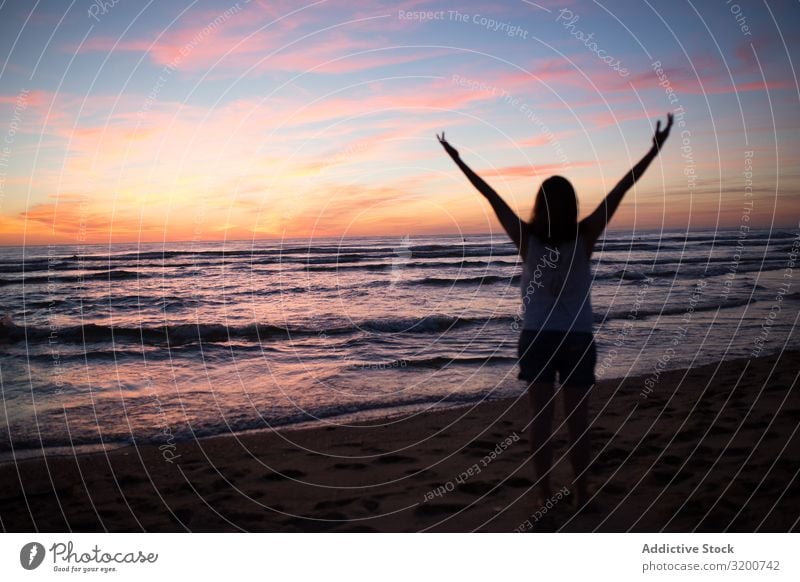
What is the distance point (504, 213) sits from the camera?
3920 millimetres

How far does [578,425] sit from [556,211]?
1.44m

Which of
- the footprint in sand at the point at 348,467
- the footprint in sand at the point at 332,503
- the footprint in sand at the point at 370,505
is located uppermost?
the footprint in sand at the point at 370,505

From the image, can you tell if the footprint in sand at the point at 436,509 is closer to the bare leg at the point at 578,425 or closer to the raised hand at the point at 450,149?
the bare leg at the point at 578,425

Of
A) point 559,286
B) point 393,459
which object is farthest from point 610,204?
point 393,459

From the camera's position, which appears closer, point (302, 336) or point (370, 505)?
point (370, 505)

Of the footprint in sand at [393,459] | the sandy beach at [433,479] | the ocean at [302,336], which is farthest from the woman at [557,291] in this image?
the ocean at [302,336]

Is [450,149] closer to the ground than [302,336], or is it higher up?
higher up

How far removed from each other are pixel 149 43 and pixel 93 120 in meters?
1.51

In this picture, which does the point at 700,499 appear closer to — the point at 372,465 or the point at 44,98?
the point at 372,465

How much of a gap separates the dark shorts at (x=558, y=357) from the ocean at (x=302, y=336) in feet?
13.1

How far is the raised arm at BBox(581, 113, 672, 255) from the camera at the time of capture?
3684 mm

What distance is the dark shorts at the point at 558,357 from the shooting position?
12.5 ft

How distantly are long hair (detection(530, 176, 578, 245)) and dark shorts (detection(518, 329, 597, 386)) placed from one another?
2.06 ft

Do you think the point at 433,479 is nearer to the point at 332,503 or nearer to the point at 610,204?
the point at 332,503
